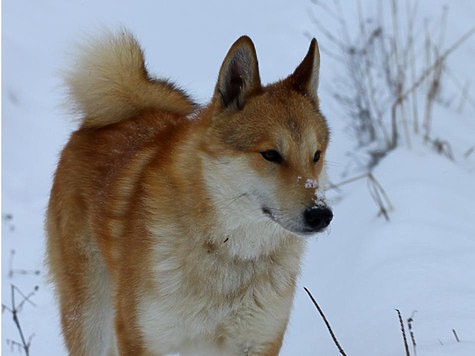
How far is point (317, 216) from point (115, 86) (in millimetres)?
1673

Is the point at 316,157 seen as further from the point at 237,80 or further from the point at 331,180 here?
the point at 331,180

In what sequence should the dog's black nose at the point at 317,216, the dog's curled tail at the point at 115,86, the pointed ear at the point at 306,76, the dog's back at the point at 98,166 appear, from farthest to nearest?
the dog's curled tail at the point at 115,86 → the dog's back at the point at 98,166 → the pointed ear at the point at 306,76 → the dog's black nose at the point at 317,216

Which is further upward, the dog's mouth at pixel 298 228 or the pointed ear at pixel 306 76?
the pointed ear at pixel 306 76

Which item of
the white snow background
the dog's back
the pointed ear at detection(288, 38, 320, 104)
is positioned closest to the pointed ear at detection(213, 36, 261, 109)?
the pointed ear at detection(288, 38, 320, 104)

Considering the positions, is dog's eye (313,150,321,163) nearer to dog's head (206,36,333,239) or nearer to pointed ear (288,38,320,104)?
dog's head (206,36,333,239)

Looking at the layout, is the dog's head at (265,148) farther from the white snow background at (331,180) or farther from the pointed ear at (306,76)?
the white snow background at (331,180)

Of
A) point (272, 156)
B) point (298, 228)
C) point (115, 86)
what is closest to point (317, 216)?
point (298, 228)

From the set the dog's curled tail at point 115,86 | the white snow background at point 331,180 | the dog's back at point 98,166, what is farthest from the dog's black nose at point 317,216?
the dog's curled tail at point 115,86

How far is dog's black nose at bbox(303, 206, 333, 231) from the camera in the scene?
3352 mm

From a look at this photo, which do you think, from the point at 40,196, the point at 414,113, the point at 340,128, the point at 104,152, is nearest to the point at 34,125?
the point at 40,196

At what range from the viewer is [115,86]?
4562 mm

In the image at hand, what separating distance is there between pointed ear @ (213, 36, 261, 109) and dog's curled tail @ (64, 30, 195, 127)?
0.98 m

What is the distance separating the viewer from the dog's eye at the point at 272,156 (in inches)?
137

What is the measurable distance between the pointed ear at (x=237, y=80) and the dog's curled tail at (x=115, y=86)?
98 centimetres
